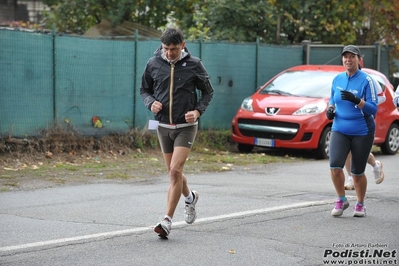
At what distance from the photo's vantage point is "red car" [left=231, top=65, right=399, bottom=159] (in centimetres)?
1658

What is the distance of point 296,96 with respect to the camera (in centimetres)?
1727

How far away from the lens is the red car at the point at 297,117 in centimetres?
1658

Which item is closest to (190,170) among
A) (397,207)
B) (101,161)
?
(101,161)

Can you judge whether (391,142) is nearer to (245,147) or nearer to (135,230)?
(245,147)

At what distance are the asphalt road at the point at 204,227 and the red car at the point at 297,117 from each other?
3959 mm

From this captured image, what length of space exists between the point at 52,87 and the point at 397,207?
23.4 ft

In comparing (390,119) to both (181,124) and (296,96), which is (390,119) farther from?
(181,124)

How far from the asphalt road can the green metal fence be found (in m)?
3.39

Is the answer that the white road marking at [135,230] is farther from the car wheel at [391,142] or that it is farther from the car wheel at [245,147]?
the car wheel at [391,142]

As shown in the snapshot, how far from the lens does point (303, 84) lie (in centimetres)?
1762

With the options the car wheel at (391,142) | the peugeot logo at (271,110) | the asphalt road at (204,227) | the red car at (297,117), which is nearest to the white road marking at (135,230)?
the asphalt road at (204,227)

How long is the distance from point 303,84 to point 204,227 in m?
9.40

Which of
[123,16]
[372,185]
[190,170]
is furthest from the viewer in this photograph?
[123,16]

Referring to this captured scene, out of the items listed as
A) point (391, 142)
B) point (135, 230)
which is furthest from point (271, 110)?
point (135, 230)
